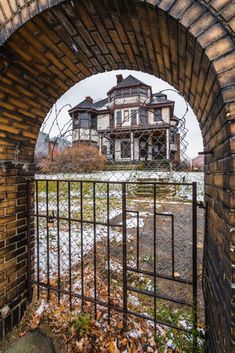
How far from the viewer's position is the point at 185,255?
4129 millimetres

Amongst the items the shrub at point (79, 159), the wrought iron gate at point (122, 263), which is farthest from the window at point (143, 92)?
the shrub at point (79, 159)

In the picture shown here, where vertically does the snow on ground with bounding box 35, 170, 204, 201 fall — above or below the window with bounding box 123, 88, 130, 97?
below

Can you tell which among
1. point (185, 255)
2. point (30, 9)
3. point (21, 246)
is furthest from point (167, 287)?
point (30, 9)

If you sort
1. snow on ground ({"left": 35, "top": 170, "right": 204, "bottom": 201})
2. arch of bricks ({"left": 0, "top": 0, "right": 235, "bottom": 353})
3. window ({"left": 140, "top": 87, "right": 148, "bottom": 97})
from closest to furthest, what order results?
1. arch of bricks ({"left": 0, "top": 0, "right": 235, "bottom": 353})
2. snow on ground ({"left": 35, "top": 170, "right": 204, "bottom": 201})
3. window ({"left": 140, "top": 87, "right": 148, "bottom": 97})

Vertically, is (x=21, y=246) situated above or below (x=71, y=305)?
above

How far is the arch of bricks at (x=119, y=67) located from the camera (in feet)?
3.62

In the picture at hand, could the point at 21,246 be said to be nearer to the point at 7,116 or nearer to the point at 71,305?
the point at 71,305

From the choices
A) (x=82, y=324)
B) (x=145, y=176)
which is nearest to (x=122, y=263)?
(x=82, y=324)

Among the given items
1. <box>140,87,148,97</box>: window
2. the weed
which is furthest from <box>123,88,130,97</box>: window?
the weed

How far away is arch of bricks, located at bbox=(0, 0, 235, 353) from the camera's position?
3.62ft

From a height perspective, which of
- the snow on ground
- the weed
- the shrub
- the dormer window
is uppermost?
the dormer window

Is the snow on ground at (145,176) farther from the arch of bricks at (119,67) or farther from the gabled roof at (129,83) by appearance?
the gabled roof at (129,83)

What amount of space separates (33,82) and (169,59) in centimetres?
143

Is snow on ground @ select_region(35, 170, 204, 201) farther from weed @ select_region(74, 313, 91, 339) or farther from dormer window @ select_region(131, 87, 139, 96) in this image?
dormer window @ select_region(131, 87, 139, 96)
